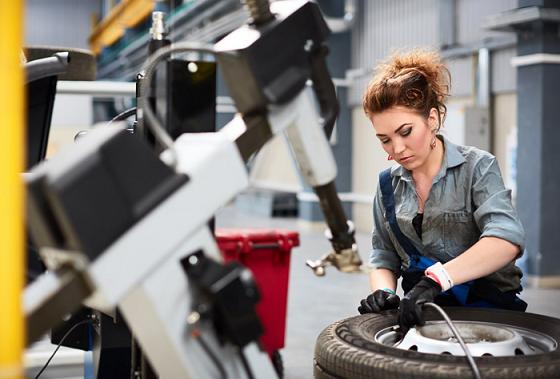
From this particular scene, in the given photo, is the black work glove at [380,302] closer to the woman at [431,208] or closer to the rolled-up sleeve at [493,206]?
the woman at [431,208]

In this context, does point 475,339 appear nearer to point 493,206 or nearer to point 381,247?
point 493,206

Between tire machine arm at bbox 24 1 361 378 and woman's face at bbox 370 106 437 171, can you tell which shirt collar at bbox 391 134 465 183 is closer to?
woman's face at bbox 370 106 437 171

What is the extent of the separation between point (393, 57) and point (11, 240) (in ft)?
4.29

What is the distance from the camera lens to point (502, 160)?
223 inches

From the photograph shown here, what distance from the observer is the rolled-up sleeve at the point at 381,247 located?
1.84 meters

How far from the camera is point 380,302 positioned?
1.62 metres

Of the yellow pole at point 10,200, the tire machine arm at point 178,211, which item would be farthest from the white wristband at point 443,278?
the yellow pole at point 10,200

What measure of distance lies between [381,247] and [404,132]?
0.40 meters

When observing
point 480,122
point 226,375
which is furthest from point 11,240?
point 480,122

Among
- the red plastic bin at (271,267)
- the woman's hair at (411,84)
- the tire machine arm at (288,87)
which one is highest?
the tire machine arm at (288,87)

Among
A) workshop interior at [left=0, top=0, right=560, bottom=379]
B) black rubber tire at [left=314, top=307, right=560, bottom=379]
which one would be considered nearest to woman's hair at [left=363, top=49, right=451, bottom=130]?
workshop interior at [left=0, top=0, right=560, bottom=379]

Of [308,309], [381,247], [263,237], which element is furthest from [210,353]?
[308,309]

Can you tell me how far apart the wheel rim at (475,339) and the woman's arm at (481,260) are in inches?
5.0

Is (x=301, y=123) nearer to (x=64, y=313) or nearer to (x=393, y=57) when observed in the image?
(x=64, y=313)
